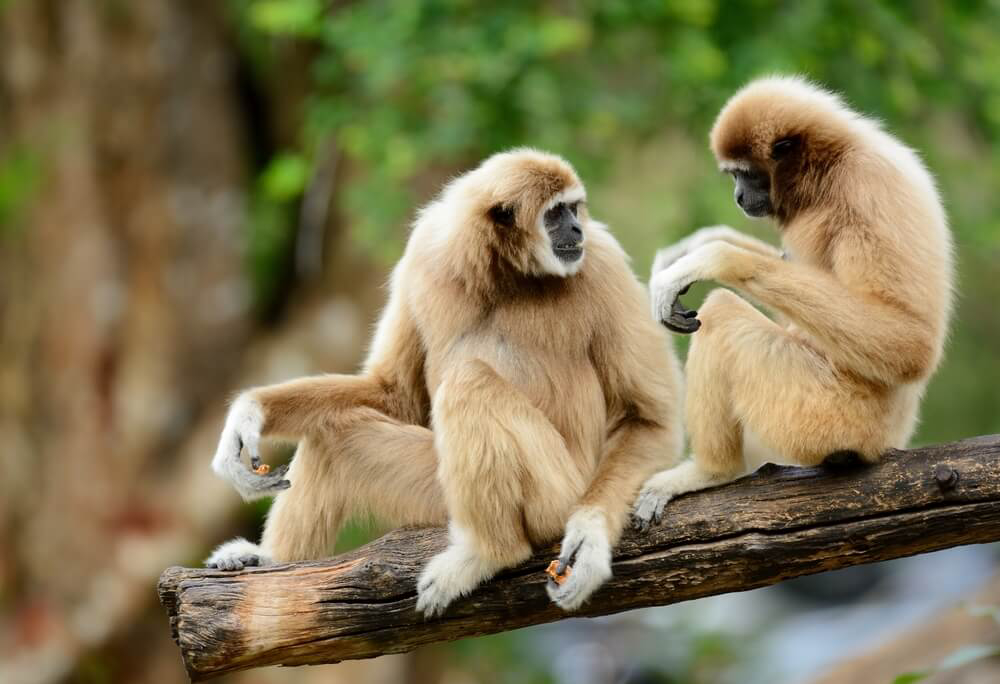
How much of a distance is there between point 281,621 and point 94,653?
7.32 metres

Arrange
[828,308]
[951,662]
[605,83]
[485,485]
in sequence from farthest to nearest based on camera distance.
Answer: [605,83] < [951,662] < [485,485] < [828,308]

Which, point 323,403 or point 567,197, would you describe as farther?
point 323,403

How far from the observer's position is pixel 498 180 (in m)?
5.06

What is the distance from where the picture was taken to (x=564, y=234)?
196 inches

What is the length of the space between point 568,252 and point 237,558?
2.24m

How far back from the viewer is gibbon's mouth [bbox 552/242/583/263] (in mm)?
4973

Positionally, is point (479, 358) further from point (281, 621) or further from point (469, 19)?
point (469, 19)

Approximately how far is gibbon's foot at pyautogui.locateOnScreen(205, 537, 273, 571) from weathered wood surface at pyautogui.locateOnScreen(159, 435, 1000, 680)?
0.20 meters

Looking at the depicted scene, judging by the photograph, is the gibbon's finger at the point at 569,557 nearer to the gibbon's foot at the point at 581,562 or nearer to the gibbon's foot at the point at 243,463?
the gibbon's foot at the point at 581,562

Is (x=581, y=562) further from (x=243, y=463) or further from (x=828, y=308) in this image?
(x=243, y=463)

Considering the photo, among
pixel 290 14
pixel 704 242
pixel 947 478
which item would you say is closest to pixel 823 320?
pixel 947 478

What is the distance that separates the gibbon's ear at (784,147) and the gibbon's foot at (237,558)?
325 cm

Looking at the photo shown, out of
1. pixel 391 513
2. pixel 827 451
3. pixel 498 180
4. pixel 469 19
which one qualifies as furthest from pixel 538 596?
pixel 469 19

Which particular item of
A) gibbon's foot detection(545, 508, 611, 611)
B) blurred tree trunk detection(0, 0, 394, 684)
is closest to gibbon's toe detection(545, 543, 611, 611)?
gibbon's foot detection(545, 508, 611, 611)
